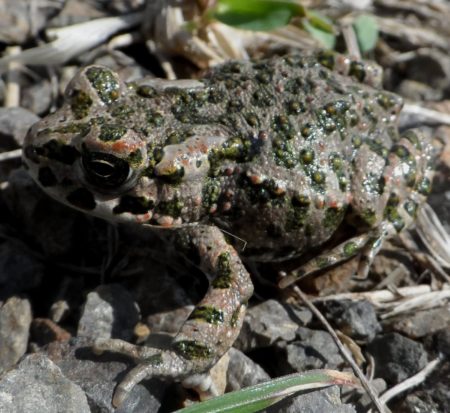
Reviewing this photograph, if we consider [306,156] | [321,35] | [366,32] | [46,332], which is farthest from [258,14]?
A: [46,332]

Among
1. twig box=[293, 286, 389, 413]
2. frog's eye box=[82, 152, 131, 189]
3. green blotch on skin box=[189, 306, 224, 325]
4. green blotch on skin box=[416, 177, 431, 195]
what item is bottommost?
twig box=[293, 286, 389, 413]

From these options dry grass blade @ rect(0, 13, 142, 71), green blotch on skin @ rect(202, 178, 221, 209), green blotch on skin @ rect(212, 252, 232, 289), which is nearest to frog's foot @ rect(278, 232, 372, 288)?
green blotch on skin @ rect(212, 252, 232, 289)

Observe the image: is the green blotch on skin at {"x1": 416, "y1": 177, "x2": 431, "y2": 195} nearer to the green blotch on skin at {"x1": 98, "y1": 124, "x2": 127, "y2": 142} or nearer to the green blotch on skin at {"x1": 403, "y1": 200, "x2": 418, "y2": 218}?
the green blotch on skin at {"x1": 403, "y1": 200, "x2": 418, "y2": 218}

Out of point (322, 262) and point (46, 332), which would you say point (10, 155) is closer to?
point (46, 332)

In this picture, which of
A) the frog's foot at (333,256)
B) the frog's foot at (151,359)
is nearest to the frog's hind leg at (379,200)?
the frog's foot at (333,256)

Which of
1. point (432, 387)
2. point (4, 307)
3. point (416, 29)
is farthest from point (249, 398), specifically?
point (416, 29)

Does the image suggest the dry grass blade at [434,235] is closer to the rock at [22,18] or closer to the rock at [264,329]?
the rock at [264,329]
